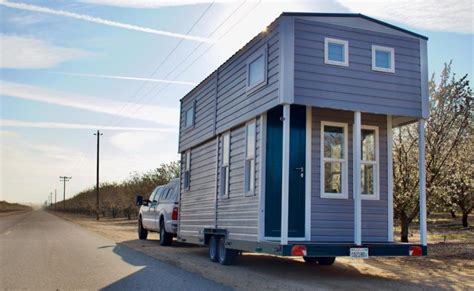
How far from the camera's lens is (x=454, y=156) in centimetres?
1816

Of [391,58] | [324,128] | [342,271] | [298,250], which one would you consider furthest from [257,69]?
[342,271]

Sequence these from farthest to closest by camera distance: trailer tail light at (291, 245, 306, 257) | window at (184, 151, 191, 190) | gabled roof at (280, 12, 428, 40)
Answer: window at (184, 151, 191, 190)
gabled roof at (280, 12, 428, 40)
trailer tail light at (291, 245, 306, 257)

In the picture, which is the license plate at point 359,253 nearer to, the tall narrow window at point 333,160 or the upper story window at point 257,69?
the tall narrow window at point 333,160

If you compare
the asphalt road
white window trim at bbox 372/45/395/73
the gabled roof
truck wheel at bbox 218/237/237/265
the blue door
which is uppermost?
the gabled roof

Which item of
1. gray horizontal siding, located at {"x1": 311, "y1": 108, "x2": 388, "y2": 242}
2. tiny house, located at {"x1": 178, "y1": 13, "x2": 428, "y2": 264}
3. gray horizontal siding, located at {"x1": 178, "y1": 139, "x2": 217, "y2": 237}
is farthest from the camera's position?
gray horizontal siding, located at {"x1": 178, "y1": 139, "x2": 217, "y2": 237}

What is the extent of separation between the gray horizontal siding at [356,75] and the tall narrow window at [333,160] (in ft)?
2.96

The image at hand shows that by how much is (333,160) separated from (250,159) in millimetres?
1802

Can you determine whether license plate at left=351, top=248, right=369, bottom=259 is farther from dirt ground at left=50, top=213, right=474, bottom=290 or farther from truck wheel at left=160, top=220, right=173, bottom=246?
truck wheel at left=160, top=220, right=173, bottom=246

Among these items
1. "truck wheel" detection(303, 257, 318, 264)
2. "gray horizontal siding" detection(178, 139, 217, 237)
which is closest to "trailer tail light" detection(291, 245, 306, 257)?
"truck wheel" detection(303, 257, 318, 264)

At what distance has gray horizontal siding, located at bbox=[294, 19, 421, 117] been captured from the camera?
10.7 m

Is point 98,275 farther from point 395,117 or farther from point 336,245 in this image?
point 395,117

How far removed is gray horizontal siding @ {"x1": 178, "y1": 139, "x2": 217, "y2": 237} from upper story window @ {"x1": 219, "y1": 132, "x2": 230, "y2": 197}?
506 millimetres

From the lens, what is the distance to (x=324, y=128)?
457 inches

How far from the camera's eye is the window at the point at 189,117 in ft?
54.5
